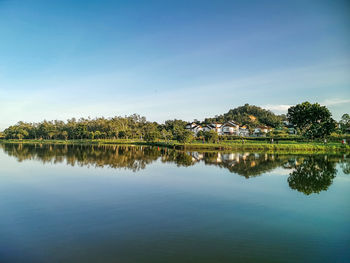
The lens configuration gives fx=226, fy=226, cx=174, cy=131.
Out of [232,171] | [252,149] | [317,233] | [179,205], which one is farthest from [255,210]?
[252,149]

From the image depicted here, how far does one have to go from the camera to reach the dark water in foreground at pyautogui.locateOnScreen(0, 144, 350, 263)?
5.70 metres

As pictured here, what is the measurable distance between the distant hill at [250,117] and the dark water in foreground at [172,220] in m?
69.0

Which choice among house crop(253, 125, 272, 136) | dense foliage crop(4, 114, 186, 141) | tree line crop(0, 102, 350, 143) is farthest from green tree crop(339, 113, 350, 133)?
dense foliage crop(4, 114, 186, 141)

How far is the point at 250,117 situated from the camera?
86.1 metres

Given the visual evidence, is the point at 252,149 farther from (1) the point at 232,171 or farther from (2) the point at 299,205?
(2) the point at 299,205

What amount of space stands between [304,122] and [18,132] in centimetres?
8456

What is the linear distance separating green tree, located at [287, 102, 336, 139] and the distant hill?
25.2 metres

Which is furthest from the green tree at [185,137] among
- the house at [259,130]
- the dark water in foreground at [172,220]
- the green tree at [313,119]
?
the house at [259,130]

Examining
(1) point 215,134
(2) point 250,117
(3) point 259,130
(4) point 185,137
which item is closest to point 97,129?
(4) point 185,137

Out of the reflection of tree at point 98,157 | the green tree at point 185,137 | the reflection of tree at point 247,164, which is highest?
the green tree at point 185,137

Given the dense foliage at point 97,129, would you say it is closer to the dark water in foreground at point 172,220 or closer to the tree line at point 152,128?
the tree line at point 152,128

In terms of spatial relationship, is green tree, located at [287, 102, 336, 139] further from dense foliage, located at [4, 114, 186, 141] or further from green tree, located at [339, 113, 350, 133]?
dense foliage, located at [4, 114, 186, 141]

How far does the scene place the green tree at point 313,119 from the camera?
42.2m

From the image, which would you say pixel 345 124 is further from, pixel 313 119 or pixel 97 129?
pixel 97 129
